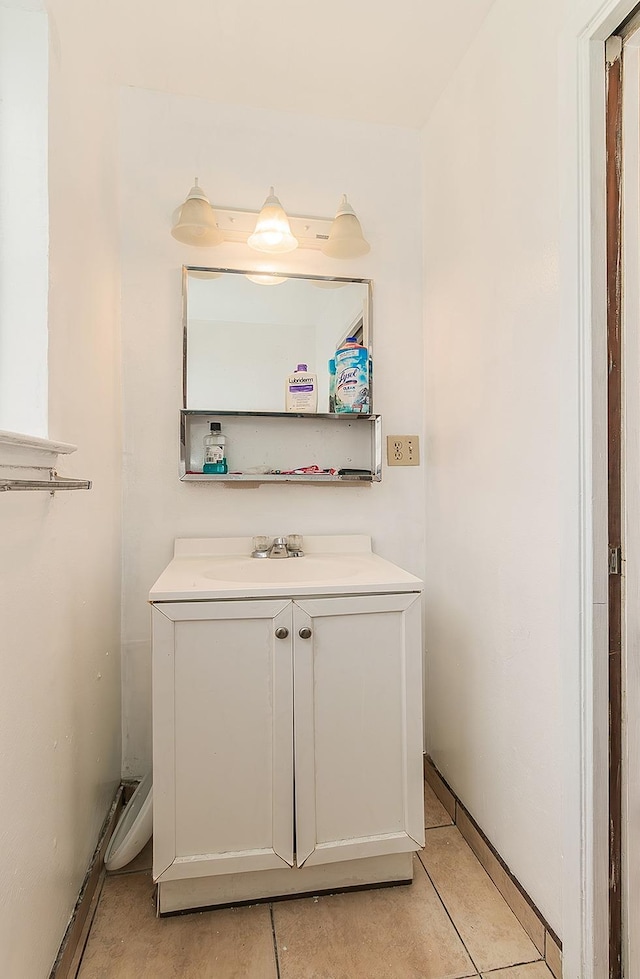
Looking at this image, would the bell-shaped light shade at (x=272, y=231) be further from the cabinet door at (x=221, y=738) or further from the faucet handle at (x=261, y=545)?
the cabinet door at (x=221, y=738)

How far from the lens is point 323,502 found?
183 cm

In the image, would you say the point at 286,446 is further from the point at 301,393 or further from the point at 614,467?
the point at 614,467

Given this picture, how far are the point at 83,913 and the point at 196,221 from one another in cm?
181

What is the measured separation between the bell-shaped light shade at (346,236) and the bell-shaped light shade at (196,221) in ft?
1.21

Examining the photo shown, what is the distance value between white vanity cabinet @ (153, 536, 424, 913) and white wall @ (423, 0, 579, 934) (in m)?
0.24

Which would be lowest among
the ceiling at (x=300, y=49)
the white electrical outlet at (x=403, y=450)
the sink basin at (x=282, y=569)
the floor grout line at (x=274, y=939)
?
the floor grout line at (x=274, y=939)

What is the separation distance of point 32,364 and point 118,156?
1042 mm

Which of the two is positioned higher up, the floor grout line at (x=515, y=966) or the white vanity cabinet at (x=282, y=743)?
the white vanity cabinet at (x=282, y=743)

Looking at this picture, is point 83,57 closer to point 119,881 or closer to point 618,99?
point 618,99

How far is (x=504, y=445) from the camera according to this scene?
4.42 feet

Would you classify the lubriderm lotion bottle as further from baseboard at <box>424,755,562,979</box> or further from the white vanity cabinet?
baseboard at <box>424,755,562,979</box>

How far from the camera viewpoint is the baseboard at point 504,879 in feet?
3.69

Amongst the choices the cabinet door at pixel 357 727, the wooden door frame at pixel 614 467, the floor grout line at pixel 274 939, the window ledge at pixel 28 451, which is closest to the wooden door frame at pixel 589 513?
the wooden door frame at pixel 614 467

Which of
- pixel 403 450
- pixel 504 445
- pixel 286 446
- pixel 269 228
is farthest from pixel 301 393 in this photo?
pixel 504 445
